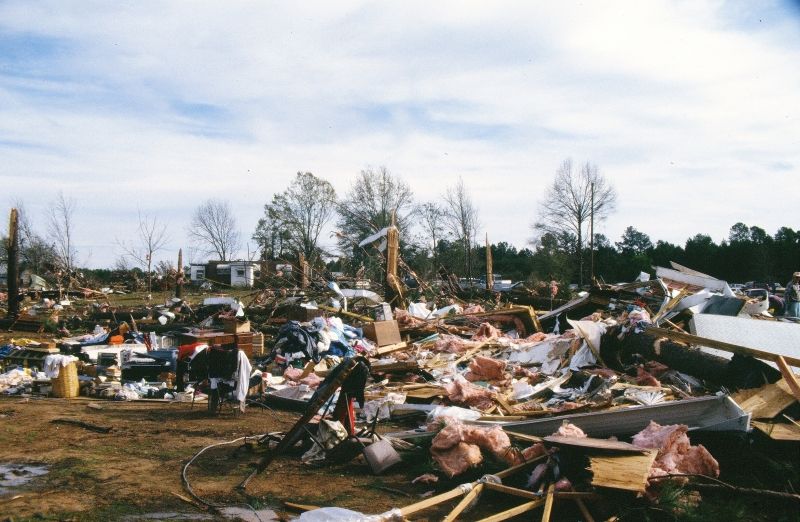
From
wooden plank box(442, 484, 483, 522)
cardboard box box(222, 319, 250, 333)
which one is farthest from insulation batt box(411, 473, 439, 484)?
cardboard box box(222, 319, 250, 333)

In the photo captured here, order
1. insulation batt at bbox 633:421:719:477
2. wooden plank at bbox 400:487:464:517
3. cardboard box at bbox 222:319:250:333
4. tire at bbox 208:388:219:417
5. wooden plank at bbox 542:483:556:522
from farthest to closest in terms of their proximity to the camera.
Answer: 1. cardboard box at bbox 222:319:250:333
2. tire at bbox 208:388:219:417
3. insulation batt at bbox 633:421:719:477
4. wooden plank at bbox 400:487:464:517
5. wooden plank at bbox 542:483:556:522

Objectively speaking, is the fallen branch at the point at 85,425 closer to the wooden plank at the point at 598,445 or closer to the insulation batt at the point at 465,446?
the insulation batt at the point at 465,446

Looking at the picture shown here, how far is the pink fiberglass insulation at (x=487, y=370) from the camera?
9836 mm

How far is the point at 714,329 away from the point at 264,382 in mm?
7038

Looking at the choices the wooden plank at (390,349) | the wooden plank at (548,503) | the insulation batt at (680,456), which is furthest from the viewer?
the wooden plank at (390,349)

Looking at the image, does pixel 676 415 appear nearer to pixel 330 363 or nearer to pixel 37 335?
pixel 330 363

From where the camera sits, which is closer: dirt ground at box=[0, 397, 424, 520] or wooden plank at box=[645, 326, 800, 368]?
dirt ground at box=[0, 397, 424, 520]

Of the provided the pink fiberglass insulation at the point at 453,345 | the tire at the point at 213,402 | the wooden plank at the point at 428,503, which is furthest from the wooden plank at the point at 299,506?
the pink fiberglass insulation at the point at 453,345

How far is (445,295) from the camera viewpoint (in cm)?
1917

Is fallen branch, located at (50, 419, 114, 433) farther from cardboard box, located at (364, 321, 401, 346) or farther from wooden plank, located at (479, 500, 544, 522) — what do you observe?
cardboard box, located at (364, 321, 401, 346)

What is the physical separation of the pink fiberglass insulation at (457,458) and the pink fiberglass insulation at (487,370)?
14.0ft

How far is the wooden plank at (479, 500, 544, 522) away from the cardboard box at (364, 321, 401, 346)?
925cm

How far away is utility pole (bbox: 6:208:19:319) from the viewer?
18547 mm

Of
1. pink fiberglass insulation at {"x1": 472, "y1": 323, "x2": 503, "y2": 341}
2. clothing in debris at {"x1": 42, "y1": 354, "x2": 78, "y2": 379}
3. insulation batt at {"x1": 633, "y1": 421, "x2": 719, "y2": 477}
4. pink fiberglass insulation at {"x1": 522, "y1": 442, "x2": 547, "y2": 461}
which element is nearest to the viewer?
insulation batt at {"x1": 633, "y1": 421, "x2": 719, "y2": 477}
